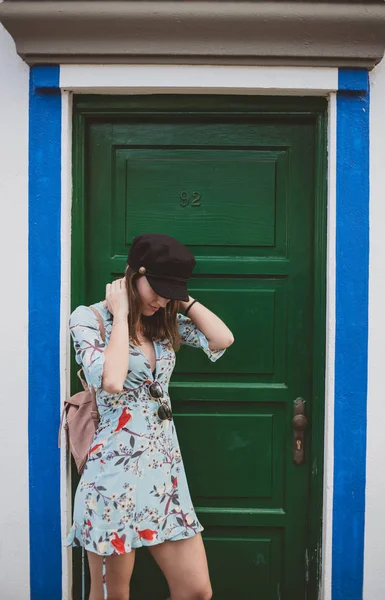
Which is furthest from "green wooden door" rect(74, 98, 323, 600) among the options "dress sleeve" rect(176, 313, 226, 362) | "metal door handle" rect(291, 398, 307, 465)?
"dress sleeve" rect(176, 313, 226, 362)

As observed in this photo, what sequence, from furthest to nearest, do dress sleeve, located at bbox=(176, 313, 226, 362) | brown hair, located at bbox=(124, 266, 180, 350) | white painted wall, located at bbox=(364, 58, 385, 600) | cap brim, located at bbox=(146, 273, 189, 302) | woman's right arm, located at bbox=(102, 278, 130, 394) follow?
white painted wall, located at bbox=(364, 58, 385, 600)
dress sleeve, located at bbox=(176, 313, 226, 362)
brown hair, located at bbox=(124, 266, 180, 350)
cap brim, located at bbox=(146, 273, 189, 302)
woman's right arm, located at bbox=(102, 278, 130, 394)

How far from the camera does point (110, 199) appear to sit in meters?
3.05

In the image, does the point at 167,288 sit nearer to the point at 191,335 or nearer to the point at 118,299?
the point at 118,299

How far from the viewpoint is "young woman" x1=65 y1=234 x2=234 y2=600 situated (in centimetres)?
224

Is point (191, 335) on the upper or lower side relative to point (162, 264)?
lower

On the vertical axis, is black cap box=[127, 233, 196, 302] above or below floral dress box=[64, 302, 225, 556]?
above

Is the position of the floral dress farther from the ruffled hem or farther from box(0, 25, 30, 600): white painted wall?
box(0, 25, 30, 600): white painted wall

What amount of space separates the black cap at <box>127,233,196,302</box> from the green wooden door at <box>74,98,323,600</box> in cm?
73

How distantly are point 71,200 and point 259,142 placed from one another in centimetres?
98

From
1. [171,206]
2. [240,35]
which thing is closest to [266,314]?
[171,206]

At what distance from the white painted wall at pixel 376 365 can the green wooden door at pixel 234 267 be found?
0.92 ft

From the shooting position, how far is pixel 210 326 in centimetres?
253

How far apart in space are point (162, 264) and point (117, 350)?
0.36 meters

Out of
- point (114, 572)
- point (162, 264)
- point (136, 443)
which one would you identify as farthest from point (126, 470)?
point (162, 264)
